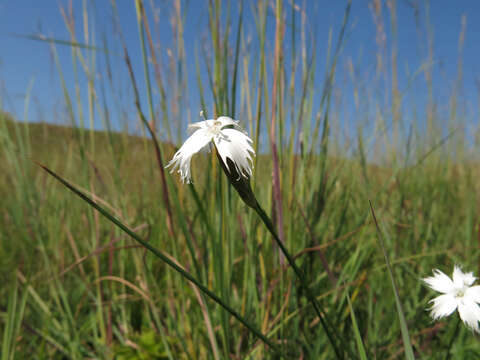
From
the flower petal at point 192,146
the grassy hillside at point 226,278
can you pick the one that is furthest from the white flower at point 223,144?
the grassy hillside at point 226,278

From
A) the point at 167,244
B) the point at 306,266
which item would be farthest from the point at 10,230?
the point at 306,266

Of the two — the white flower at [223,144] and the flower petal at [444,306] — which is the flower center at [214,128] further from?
the flower petal at [444,306]

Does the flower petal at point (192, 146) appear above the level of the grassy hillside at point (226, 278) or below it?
above

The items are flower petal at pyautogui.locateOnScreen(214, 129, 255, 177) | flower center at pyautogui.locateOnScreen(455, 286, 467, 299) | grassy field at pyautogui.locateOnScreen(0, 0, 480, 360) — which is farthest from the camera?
grassy field at pyautogui.locateOnScreen(0, 0, 480, 360)

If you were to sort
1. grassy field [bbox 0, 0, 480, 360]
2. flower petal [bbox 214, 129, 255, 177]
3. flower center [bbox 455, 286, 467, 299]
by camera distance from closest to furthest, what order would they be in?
flower petal [bbox 214, 129, 255, 177] → flower center [bbox 455, 286, 467, 299] → grassy field [bbox 0, 0, 480, 360]

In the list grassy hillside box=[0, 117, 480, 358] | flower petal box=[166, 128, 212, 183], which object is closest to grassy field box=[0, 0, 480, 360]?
grassy hillside box=[0, 117, 480, 358]

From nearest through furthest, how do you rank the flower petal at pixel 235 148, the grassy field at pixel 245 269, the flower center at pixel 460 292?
the flower petal at pixel 235 148
the flower center at pixel 460 292
the grassy field at pixel 245 269

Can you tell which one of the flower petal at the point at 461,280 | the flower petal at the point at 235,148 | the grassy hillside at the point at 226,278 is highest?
the flower petal at the point at 235,148

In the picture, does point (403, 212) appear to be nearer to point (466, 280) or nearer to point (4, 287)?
point (466, 280)

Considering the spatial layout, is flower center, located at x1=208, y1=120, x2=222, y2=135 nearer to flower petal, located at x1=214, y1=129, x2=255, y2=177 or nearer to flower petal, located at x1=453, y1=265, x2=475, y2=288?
flower petal, located at x1=214, y1=129, x2=255, y2=177
